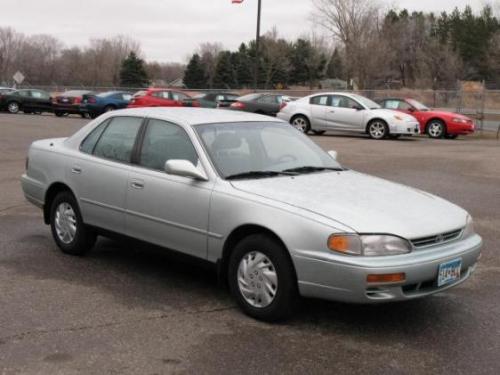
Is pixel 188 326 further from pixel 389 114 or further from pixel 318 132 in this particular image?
pixel 318 132

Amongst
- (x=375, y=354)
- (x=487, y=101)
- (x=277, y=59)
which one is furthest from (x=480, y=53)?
(x=375, y=354)

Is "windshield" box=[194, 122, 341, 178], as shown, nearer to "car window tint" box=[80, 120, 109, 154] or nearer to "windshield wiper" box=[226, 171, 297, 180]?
"windshield wiper" box=[226, 171, 297, 180]

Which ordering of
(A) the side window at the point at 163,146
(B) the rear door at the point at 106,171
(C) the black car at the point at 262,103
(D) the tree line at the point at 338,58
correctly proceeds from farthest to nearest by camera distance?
(D) the tree line at the point at 338,58
(C) the black car at the point at 262,103
(B) the rear door at the point at 106,171
(A) the side window at the point at 163,146

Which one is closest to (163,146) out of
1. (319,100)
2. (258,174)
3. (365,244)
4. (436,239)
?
(258,174)

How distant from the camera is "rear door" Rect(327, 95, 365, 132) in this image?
21172mm

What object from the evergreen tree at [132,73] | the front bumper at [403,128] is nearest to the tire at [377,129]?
the front bumper at [403,128]

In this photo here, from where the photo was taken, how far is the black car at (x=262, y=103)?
84.6ft

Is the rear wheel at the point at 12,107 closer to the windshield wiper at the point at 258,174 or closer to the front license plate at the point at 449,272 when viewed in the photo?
the windshield wiper at the point at 258,174

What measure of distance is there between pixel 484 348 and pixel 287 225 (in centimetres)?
147

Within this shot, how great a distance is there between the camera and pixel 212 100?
29.5 m

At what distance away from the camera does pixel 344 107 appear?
21.4 meters

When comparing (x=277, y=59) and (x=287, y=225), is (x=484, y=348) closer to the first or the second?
(x=287, y=225)

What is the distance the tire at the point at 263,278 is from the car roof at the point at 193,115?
1344mm

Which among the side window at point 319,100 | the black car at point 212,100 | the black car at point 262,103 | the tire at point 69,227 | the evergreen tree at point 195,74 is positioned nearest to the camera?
the tire at point 69,227
